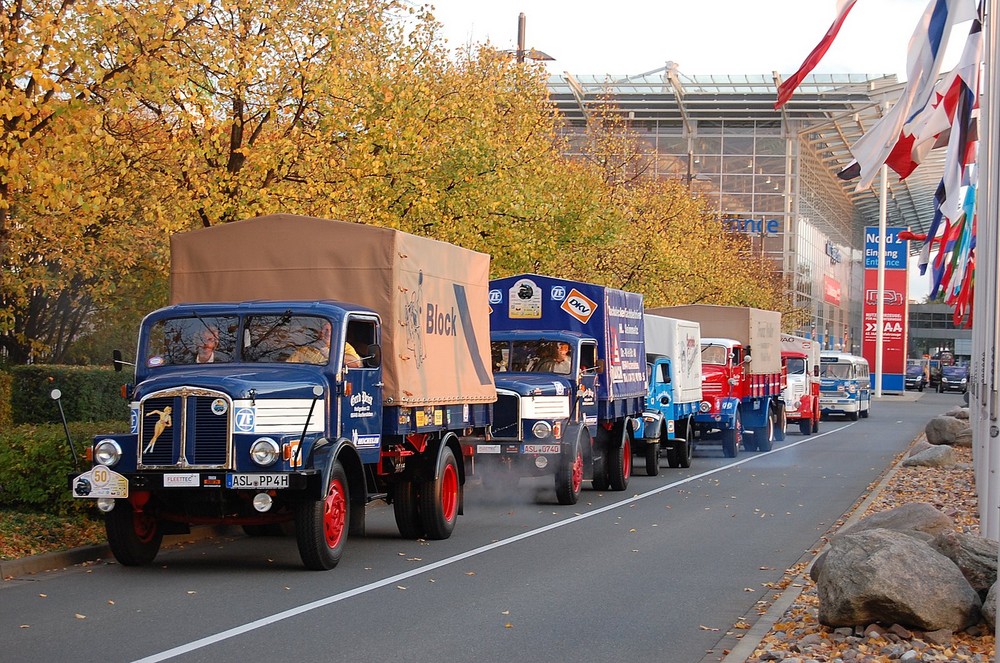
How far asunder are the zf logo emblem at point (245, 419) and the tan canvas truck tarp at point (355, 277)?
2258mm

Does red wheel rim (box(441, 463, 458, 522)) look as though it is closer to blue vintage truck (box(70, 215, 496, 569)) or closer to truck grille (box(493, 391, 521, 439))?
blue vintage truck (box(70, 215, 496, 569))

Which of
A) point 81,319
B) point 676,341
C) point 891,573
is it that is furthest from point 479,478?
point 81,319

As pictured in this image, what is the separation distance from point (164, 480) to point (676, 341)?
17369 millimetres

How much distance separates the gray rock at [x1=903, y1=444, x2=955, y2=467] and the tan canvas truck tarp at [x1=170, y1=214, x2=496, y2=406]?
13.4 m

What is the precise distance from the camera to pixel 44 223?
904 inches

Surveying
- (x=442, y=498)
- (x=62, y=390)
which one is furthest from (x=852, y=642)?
(x=62, y=390)

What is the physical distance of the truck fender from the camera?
12141mm

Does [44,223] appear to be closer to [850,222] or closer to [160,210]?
[160,210]

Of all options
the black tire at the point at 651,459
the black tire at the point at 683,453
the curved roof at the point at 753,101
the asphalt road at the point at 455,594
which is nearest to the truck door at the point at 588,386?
the asphalt road at the point at 455,594

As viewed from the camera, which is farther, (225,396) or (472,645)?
(225,396)

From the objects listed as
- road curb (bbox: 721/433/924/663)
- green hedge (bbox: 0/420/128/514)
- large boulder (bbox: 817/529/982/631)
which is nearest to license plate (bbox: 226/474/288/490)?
green hedge (bbox: 0/420/128/514)

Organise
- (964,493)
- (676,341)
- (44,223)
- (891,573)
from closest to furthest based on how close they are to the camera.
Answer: (891,573) → (964,493) → (44,223) → (676,341)

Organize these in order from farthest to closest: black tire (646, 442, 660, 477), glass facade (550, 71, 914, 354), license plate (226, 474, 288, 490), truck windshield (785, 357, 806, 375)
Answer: glass facade (550, 71, 914, 354) < truck windshield (785, 357, 806, 375) < black tire (646, 442, 660, 477) < license plate (226, 474, 288, 490)

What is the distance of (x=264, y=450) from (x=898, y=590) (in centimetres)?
553
